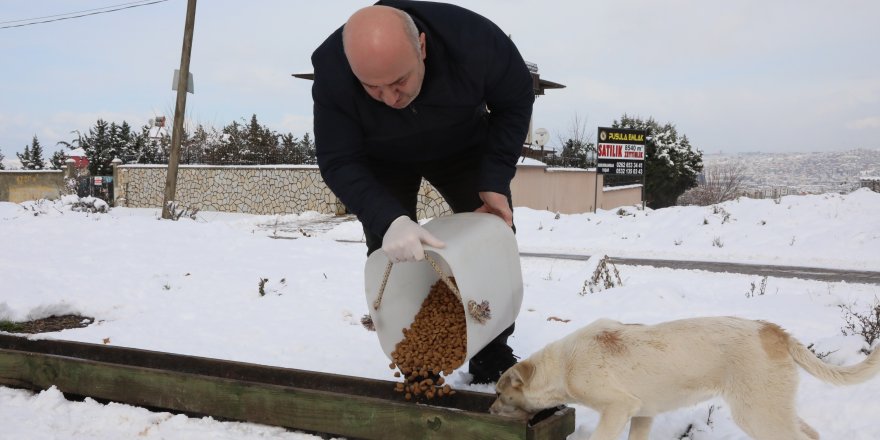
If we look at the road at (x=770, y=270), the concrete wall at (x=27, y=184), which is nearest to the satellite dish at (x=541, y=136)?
the road at (x=770, y=270)

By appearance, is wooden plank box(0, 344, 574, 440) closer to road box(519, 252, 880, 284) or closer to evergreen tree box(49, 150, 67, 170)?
road box(519, 252, 880, 284)

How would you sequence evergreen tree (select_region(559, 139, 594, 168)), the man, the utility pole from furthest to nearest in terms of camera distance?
1. evergreen tree (select_region(559, 139, 594, 168))
2. the utility pole
3. the man

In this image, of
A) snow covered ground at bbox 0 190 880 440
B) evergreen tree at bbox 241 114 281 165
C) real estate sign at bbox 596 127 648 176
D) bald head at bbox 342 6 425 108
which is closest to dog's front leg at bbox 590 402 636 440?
snow covered ground at bbox 0 190 880 440

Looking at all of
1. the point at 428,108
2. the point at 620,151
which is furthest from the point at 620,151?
the point at 428,108

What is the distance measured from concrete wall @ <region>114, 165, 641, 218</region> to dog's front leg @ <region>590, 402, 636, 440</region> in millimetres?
17015

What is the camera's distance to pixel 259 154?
26.4m

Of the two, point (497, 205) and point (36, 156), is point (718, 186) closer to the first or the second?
Answer: point (497, 205)

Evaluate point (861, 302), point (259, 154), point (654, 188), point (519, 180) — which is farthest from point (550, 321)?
point (654, 188)

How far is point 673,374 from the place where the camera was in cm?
250

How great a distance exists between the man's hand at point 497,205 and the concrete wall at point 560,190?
56.5 ft

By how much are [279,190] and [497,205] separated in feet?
69.4

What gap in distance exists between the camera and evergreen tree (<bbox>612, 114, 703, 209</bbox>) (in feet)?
95.7

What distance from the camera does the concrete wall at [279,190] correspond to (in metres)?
22.2

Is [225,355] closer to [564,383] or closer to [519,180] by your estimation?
[564,383]
